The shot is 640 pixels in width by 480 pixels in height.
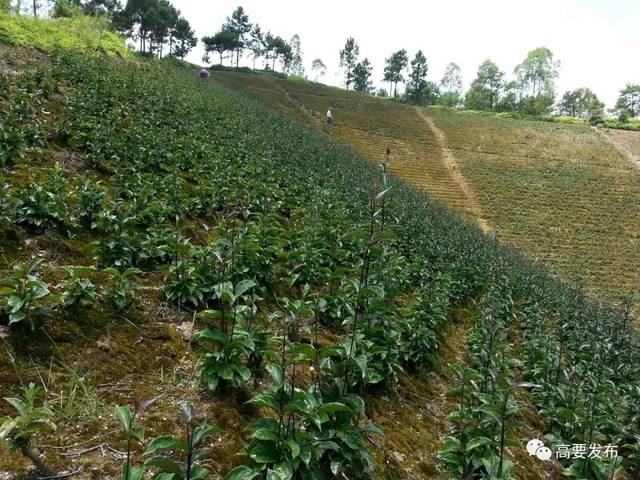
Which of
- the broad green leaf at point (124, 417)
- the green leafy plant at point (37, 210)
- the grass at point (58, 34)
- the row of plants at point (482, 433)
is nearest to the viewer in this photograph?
the broad green leaf at point (124, 417)

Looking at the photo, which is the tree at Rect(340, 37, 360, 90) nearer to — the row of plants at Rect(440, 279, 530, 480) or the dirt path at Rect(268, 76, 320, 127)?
the dirt path at Rect(268, 76, 320, 127)

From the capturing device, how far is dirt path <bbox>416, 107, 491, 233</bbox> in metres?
21.1

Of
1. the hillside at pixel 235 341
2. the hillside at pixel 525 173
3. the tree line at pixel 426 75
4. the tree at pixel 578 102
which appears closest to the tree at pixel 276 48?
the tree line at pixel 426 75

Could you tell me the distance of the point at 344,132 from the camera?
1276 inches

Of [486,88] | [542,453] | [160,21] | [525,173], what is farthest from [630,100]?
[542,453]

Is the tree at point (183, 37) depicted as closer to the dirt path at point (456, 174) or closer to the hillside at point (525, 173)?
the hillside at point (525, 173)

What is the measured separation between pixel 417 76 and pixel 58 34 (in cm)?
7380

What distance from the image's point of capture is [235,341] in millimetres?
2449

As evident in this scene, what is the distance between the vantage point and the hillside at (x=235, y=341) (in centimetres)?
207

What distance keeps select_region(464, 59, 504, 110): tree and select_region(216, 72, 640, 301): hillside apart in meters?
34.9

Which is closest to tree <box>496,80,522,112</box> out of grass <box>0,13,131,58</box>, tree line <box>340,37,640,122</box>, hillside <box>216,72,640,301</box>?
tree line <box>340,37,640,122</box>

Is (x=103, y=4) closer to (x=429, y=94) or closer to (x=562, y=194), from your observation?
(x=562, y=194)

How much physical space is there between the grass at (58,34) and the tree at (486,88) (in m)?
73.8

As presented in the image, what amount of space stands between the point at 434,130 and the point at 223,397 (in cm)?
4092
